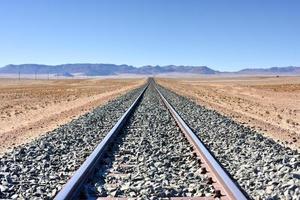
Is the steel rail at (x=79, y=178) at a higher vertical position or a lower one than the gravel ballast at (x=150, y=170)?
higher

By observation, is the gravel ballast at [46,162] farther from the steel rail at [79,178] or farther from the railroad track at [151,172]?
the railroad track at [151,172]

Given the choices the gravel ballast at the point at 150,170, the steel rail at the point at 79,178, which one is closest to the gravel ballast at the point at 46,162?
the steel rail at the point at 79,178

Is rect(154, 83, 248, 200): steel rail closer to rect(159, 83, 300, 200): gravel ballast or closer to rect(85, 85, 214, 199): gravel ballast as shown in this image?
rect(85, 85, 214, 199): gravel ballast

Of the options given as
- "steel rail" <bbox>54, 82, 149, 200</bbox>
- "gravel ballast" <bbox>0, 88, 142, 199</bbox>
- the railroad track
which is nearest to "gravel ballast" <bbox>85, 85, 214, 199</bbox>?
the railroad track

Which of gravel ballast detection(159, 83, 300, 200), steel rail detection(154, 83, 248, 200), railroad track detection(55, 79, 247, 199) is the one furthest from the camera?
gravel ballast detection(159, 83, 300, 200)

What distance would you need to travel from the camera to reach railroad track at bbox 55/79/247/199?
20.4 ft

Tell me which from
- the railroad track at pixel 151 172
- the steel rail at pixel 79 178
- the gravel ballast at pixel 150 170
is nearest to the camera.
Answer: the steel rail at pixel 79 178

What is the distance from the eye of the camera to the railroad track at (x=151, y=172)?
6.21 meters

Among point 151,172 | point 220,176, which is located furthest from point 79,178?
point 220,176

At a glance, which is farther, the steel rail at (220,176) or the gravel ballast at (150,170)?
the gravel ballast at (150,170)

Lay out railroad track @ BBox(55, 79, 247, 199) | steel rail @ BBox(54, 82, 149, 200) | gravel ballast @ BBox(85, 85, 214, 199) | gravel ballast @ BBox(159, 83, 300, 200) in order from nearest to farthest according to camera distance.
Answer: steel rail @ BBox(54, 82, 149, 200) < railroad track @ BBox(55, 79, 247, 199) < gravel ballast @ BBox(85, 85, 214, 199) < gravel ballast @ BBox(159, 83, 300, 200)

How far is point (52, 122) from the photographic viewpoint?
18.1m

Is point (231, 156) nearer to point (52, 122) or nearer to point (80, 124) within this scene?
point (80, 124)

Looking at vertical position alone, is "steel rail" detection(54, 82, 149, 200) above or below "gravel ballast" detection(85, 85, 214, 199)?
above
